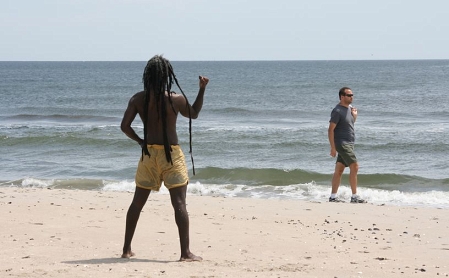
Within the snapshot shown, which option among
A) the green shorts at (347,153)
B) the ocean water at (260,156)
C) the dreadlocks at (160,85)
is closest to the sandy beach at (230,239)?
the green shorts at (347,153)

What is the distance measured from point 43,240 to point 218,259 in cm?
179

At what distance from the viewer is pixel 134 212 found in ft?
19.8

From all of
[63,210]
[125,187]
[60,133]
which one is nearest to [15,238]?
[63,210]

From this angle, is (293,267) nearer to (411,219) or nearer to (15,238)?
(15,238)

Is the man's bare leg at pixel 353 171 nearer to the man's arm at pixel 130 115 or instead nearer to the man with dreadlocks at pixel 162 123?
the man with dreadlocks at pixel 162 123

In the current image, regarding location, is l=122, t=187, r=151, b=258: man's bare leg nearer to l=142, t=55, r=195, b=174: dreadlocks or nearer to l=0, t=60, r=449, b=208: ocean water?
l=142, t=55, r=195, b=174: dreadlocks

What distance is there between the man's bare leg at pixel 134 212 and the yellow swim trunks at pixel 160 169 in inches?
3.8

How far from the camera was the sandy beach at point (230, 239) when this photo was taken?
580cm

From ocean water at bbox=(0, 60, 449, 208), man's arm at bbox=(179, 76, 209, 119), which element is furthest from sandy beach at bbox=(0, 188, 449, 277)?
ocean water at bbox=(0, 60, 449, 208)

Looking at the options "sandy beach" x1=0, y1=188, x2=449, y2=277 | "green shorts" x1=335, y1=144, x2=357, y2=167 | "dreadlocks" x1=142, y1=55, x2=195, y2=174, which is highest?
"dreadlocks" x1=142, y1=55, x2=195, y2=174

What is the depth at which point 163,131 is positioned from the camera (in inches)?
227

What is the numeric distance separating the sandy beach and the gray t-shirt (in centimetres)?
92

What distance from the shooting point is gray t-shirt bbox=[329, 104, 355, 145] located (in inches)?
410

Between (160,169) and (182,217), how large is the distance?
428 millimetres
